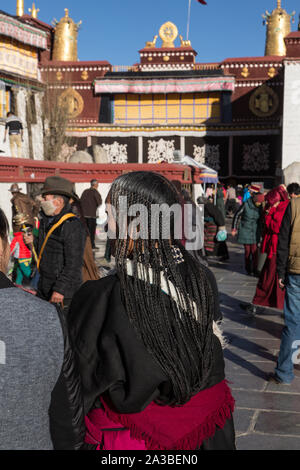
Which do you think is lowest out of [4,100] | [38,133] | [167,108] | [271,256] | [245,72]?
[271,256]

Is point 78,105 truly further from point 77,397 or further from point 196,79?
point 77,397

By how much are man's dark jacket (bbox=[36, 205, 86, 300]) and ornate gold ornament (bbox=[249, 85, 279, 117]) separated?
3213 centimetres

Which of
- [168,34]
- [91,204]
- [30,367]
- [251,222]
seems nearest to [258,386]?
[30,367]

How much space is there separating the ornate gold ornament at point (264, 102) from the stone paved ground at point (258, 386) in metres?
28.0

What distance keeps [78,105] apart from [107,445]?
1433 inches

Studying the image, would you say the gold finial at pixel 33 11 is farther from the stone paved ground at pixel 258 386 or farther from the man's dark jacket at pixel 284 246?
the man's dark jacket at pixel 284 246

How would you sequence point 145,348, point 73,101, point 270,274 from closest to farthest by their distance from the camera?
1. point 145,348
2. point 270,274
3. point 73,101

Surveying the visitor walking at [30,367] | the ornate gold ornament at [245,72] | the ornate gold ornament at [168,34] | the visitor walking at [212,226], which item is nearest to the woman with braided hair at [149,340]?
the visitor walking at [30,367]

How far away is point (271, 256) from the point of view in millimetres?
7770

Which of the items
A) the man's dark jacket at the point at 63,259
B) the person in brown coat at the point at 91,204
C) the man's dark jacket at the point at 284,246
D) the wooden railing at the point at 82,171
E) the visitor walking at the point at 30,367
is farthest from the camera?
the wooden railing at the point at 82,171

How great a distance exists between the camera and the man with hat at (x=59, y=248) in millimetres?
4617

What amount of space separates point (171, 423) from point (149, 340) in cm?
32

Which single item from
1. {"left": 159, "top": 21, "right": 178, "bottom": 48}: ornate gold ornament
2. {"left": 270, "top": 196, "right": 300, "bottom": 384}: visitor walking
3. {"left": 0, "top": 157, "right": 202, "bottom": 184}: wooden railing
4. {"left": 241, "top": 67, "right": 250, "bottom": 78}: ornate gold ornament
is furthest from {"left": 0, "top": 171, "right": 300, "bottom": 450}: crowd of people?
{"left": 159, "top": 21, "right": 178, "bottom": 48}: ornate gold ornament

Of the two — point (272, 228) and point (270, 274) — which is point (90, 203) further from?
point (270, 274)
